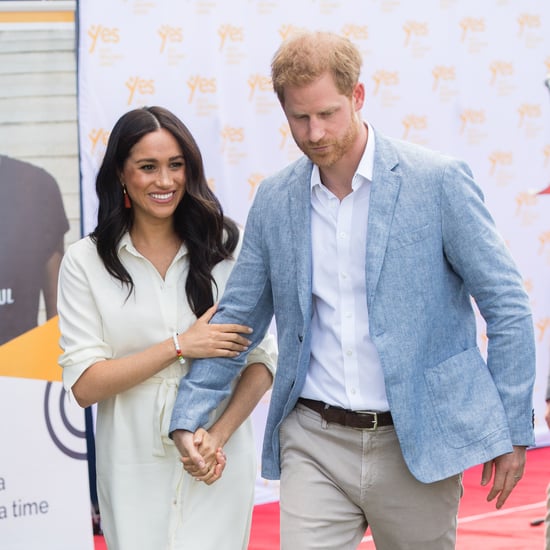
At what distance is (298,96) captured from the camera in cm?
289

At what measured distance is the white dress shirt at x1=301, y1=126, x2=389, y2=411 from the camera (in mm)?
3010

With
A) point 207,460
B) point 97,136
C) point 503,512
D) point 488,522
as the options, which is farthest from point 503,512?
point 207,460

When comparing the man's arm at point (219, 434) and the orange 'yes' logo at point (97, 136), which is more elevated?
the orange 'yes' logo at point (97, 136)

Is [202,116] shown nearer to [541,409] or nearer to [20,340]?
[20,340]

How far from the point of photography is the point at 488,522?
5.95m

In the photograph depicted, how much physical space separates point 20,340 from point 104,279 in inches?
58.9

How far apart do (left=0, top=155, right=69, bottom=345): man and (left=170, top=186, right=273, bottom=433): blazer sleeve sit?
1.81m

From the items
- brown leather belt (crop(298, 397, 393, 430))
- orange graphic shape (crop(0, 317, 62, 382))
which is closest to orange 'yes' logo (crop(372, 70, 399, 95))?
orange graphic shape (crop(0, 317, 62, 382))

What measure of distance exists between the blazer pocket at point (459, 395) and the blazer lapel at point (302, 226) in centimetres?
40

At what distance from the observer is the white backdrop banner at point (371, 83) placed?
5773mm

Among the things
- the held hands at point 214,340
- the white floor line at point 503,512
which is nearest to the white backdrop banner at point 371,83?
the white floor line at point 503,512

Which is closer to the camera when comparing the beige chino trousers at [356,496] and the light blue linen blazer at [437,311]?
the light blue linen blazer at [437,311]

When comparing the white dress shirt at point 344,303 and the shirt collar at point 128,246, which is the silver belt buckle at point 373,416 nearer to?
the white dress shirt at point 344,303

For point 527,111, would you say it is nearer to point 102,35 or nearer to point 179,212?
point 102,35
